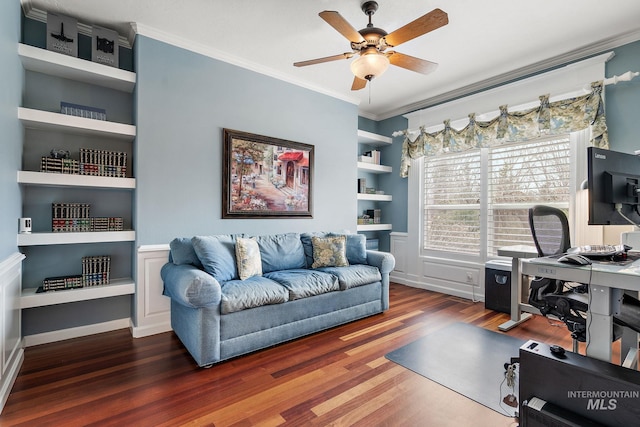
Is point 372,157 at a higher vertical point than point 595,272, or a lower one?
higher

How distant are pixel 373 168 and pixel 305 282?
270cm

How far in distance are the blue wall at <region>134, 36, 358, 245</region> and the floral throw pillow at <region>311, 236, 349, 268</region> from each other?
58 cm

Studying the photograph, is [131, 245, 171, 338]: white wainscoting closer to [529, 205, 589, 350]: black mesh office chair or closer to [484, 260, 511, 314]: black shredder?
[529, 205, 589, 350]: black mesh office chair

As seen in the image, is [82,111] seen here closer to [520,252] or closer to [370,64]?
[370,64]

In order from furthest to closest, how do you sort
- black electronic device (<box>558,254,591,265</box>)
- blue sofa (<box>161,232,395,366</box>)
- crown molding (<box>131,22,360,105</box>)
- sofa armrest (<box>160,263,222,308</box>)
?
crown molding (<box>131,22,360,105</box>)
blue sofa (<box>161,232,395,366</box>)
sofa armrest (<box>160,263,222,308</box>)
black electronic device (<box>558,254,591,265</box>)

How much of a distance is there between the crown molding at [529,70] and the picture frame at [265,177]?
1.94 meters

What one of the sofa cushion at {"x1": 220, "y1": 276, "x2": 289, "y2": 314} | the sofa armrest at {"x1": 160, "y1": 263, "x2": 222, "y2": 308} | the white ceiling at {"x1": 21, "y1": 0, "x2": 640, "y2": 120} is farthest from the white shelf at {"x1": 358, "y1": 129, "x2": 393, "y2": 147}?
the sofa armrest at {"x1": 160, "y1": 263, "x2": 222, "y2": 308}

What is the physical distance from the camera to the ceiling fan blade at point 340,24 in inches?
81.4

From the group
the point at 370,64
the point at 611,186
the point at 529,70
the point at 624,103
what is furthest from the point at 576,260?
the point at 529,70

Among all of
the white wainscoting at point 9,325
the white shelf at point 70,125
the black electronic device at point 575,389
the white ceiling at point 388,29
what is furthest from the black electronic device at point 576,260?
the white shelf at point 70,125

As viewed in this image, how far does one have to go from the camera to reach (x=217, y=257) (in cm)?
275

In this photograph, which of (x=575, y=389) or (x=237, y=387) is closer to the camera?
(x=575, y=389)

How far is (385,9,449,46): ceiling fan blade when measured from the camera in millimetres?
2043

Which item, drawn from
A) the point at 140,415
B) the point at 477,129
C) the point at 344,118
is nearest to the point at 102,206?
the point at 140,415
